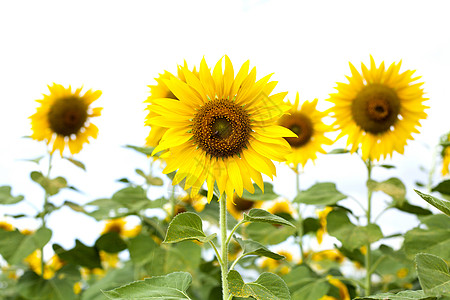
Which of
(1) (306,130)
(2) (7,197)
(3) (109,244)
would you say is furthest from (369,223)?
(2) (7,197)

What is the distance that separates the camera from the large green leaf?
2816mm

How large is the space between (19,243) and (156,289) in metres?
1.79

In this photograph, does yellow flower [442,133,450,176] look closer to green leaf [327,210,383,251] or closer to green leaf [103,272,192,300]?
green leaf [327,210,383,251]

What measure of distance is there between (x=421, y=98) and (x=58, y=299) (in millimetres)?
2487

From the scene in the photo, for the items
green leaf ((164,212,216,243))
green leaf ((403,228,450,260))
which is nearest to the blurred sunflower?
green leaf ((403,228,450,260))

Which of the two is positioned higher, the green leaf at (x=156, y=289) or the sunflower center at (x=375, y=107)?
the sunflower center at (x=375, y=107)

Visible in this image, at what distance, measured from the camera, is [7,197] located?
303cm

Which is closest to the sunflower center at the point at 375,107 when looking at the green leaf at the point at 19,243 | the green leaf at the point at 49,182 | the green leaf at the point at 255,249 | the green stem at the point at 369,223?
the green stem at the point at 369,223

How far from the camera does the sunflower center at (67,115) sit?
319 centimetres

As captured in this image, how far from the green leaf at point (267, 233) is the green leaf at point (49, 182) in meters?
1.21

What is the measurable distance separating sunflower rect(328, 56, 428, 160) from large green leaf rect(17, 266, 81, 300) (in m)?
1.93

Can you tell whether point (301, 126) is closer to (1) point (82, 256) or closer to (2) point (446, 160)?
(2) point (446, 160)

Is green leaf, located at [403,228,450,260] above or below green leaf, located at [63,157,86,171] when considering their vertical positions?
below

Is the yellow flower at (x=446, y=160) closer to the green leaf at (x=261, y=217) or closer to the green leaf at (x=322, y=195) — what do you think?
the green leaf at (x=322, y=195)
